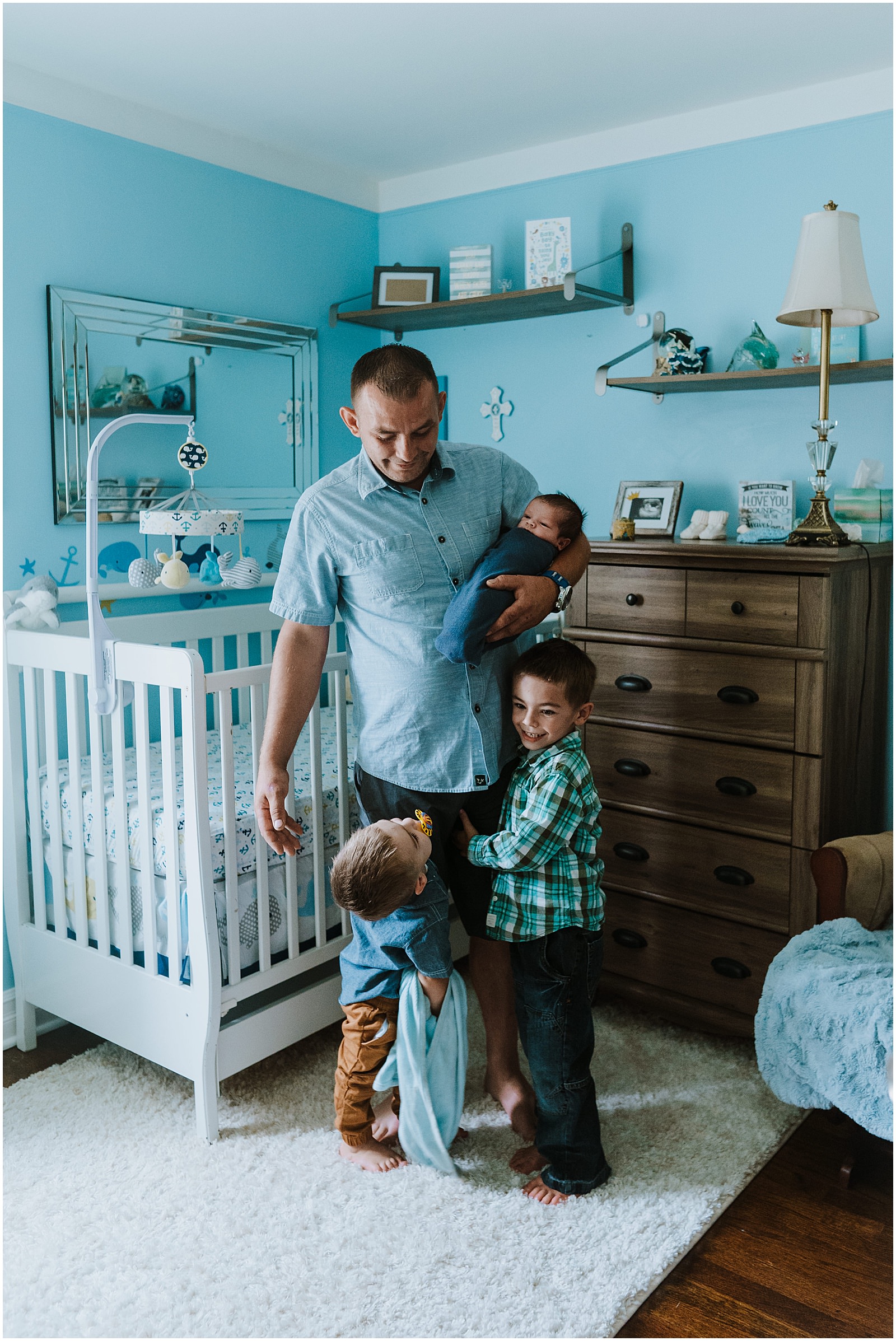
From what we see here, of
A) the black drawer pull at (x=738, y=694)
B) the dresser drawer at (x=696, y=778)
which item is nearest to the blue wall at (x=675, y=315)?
the black drawer pull at (x=738, y=694)

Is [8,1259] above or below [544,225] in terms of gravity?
below

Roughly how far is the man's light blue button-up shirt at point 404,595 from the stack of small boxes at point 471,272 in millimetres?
1232

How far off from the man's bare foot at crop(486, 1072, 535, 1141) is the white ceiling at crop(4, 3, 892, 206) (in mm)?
2135

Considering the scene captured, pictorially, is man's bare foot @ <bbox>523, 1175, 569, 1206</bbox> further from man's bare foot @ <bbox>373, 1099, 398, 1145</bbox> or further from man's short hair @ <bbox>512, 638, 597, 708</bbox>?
man's short hair @ <bbox>512, 638, 597, 708</bbox>

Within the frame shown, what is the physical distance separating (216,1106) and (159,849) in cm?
51

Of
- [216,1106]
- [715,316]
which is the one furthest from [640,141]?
[216,1106]

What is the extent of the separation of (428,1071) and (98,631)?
1.06 m

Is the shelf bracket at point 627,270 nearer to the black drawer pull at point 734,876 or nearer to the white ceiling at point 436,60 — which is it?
the white ceiling at point 436,60

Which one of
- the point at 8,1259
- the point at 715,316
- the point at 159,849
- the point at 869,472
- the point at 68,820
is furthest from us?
the point at 715,316

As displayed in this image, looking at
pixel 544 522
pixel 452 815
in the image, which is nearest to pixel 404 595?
pixel 544 522

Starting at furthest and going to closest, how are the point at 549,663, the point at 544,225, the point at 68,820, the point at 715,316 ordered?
1. the point at 544,225
2. the point at 715,316
3. the point at 68,820
4. the point at 549,663

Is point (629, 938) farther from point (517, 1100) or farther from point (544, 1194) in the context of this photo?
point (544, 1194)

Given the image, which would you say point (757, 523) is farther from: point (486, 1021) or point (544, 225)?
point (486, 1021)

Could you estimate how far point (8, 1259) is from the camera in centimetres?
169
